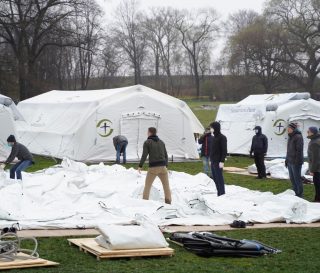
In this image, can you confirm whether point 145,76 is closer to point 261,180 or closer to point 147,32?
point 147,32

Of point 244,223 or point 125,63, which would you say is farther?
point 125,63

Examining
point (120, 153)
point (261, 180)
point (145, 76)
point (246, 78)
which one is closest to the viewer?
point (261, 180)

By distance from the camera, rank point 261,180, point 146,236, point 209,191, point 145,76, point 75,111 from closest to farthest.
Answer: point 146,236, point 209,191, point 261,180, point 75,111, point 145,76

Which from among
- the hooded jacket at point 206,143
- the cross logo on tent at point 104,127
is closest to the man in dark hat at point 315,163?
the hooded jacket at point 206,143

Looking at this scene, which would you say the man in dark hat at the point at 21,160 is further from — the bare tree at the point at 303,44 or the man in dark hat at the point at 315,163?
the bare tree at the point at 303,44

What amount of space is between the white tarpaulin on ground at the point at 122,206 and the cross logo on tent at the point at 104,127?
33.0ft

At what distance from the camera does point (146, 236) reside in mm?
8164

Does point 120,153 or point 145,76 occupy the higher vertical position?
point 145,76

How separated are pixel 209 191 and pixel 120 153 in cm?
977

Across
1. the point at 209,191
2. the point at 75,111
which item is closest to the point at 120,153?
A: the point at 75,111

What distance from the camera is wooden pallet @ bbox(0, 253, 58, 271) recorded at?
23.5ft

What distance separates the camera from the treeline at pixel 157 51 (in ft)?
141

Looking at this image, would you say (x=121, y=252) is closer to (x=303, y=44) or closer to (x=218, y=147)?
(x=218, y=147)

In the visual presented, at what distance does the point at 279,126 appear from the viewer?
2692cm
